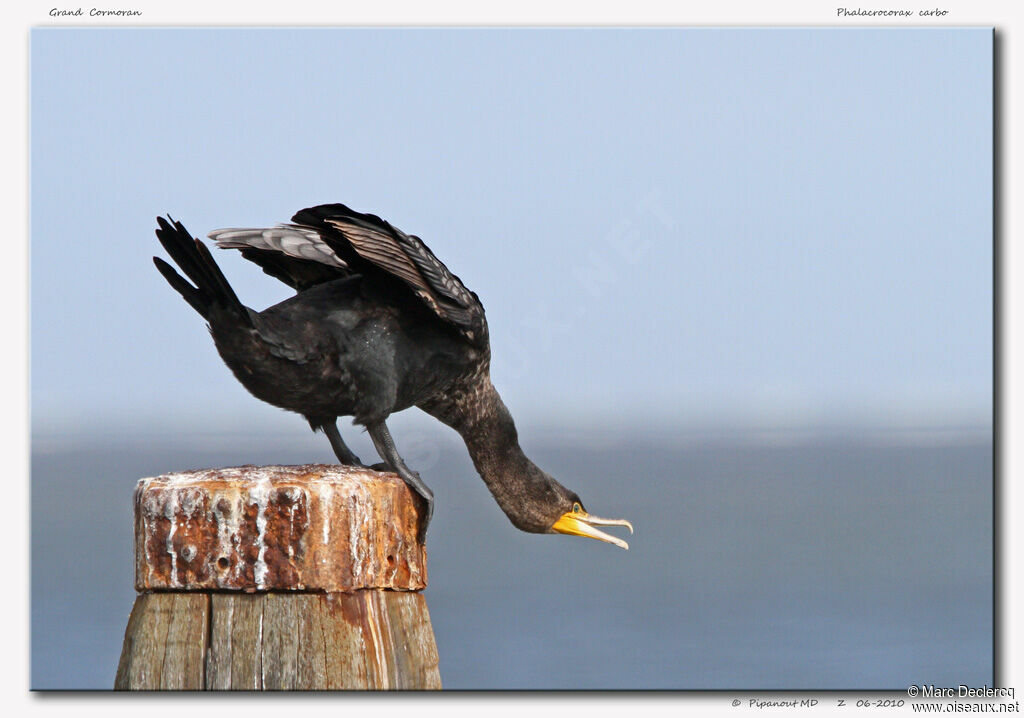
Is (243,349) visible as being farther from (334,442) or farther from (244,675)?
(244,675)

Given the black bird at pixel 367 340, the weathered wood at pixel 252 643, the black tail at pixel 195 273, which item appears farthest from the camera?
the black bird at pixel 367 340

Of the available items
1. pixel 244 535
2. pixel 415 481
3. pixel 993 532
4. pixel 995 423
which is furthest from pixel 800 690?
pixel 244 535

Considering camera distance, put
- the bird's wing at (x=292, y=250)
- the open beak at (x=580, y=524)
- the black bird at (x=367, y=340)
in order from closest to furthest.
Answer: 1. the black bird at (x=367, y=340)
2. the bird's wing at (x=292, y=250)
3. the open beak at (x=580, y=524)

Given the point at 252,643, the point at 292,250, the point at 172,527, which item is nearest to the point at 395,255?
the point at 292,250

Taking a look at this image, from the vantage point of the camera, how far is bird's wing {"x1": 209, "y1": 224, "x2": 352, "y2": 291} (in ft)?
12.2

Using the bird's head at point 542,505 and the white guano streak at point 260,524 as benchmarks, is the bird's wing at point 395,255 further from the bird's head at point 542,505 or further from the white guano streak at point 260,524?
the white guano streak at point 260,524

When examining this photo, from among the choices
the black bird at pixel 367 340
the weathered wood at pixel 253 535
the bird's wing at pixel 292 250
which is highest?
the bird's wing at pixel 292 250

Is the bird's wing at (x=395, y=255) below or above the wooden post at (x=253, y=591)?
above

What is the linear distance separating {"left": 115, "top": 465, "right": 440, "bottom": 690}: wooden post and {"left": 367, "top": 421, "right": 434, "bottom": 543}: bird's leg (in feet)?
1.47

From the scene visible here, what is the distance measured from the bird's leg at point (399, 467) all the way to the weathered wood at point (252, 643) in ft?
1.59

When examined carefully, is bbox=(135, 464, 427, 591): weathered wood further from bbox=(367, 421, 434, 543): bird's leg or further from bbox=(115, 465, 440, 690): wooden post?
bbox=(367, 421, 434, 543): bird's leg

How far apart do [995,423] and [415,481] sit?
192 centimetres

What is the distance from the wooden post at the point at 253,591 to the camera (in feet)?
8.15

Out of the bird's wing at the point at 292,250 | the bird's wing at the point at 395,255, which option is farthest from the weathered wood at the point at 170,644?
the bird's wing at the point at 292,250
